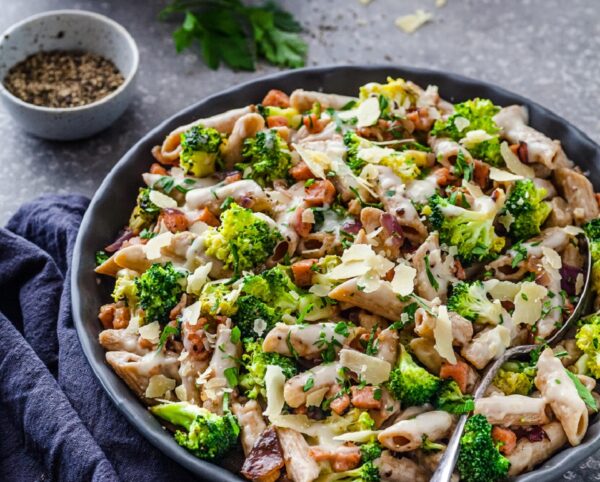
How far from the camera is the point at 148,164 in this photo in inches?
177

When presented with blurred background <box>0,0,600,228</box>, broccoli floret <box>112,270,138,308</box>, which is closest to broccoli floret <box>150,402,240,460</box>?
broccoli floret <box>112,270,138,308</box>

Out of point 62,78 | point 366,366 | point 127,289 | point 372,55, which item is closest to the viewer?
point 366,366

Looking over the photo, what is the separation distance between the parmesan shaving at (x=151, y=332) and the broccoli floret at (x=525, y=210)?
166 centimetres

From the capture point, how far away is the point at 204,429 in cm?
335

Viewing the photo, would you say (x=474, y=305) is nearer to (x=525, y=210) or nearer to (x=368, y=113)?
(x=525, y=210)

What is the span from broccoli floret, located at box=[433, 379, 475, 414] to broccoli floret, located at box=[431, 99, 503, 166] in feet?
4.20

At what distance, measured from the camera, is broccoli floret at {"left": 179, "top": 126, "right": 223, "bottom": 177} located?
419 centimetres

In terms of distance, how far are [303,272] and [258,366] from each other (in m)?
0.50

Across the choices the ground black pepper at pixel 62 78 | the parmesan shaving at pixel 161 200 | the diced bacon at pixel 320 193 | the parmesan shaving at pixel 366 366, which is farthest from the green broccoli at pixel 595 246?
the ground black pepper at pixel 62 78

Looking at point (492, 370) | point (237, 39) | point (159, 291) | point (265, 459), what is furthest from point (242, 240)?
point (237, 39)

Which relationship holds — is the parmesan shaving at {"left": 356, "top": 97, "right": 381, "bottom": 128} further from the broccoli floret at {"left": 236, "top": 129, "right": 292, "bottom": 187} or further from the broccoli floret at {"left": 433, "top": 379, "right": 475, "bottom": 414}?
the broccoli floret at {"left": 433, "top": 379, "right": 475, "bottom": 414}

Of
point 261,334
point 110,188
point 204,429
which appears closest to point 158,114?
point 110,188

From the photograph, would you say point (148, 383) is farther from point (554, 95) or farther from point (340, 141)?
point (554, 95)

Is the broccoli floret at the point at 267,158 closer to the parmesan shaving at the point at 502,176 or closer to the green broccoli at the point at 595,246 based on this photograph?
the parmesan shaving at the point at 502,176
